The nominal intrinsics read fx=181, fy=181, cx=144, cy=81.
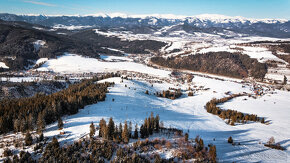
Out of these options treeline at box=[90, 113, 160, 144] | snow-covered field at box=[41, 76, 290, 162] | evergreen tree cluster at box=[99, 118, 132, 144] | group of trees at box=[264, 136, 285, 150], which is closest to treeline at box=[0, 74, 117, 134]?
snow-covered field at box=[41, 76, 290, 162]

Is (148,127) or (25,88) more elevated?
(25,88)

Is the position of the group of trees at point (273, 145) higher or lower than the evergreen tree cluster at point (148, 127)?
lower

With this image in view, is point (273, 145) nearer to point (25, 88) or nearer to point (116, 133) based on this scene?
point (116, 133)

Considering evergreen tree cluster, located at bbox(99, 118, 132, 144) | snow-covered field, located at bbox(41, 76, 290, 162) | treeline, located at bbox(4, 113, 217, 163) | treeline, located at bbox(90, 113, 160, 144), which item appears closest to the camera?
treeline, located at bbox(4, 113, 217, 163)

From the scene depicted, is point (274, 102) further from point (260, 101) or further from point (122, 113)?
point (122, 113)

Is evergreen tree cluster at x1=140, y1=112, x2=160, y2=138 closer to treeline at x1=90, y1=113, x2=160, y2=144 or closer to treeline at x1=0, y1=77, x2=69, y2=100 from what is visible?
treeline at x1=90, y1=113, x2=160, y2=144

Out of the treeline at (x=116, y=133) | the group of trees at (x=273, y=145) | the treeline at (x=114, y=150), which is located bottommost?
the group of trees at (x=273, y=145)

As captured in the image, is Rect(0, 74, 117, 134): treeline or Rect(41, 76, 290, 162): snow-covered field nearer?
Rect(41, 76, 290, 162): snow-covered field

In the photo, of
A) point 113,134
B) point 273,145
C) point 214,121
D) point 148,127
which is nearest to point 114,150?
point 113,134

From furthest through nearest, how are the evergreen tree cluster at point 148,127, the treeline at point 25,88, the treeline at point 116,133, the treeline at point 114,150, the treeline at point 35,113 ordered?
1. the treeline at point 25,88
2. the treeline at point 35,113
3. the evergreen tree cluster at point 148,127
4. the treeline at point 116,133
5. the treeline at point 114,150

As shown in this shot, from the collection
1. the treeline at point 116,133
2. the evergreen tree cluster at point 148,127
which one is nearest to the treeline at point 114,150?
the treeline at point 116,133

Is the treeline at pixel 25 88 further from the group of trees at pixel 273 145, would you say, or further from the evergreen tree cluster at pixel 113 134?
the group of trees at pixel 273 145

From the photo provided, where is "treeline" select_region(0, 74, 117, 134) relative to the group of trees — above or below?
above
